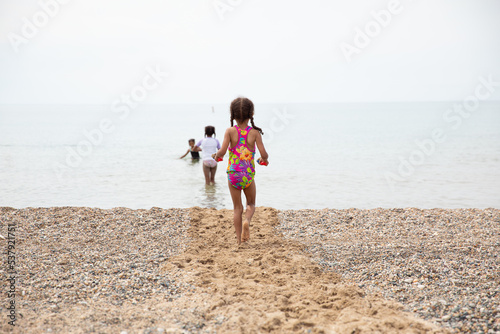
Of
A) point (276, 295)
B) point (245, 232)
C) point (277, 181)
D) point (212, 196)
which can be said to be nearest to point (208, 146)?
point (212, 196)

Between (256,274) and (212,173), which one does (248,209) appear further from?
Result: (212,173)

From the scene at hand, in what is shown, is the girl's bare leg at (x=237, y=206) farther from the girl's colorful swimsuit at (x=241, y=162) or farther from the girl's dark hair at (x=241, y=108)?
the girl's dark hair at (x=241, y=108)

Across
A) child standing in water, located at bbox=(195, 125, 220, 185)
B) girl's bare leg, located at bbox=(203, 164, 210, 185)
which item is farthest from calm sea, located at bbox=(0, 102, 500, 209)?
child standing in water, located at bbox=(195, 125, 220, 185)

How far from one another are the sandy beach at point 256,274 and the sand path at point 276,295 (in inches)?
0.5

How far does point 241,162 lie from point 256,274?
5.16ft

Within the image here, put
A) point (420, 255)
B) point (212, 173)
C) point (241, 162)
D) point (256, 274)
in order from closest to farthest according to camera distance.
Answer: point (256, 274), point (420, 255), point (241, 162), point (212, 173)

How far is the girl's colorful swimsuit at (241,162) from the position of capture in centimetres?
520

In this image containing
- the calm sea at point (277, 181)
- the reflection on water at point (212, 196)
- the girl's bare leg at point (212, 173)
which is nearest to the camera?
A: the reflection on water at point (212, 196)

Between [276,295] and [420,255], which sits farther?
[420,255]

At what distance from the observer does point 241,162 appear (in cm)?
522

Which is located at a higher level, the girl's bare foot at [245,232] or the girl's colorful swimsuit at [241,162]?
the girl's colorful swimsuit at [241,162]

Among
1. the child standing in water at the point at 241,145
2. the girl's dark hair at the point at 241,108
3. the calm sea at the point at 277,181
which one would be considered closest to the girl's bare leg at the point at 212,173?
the calm sea at the point at 277,181

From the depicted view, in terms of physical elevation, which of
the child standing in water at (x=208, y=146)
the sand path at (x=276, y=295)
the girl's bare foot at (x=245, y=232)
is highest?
the child standing in water at (x=208, y=146)

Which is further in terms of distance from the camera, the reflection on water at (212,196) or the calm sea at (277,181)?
the calm sea at (277,181)
